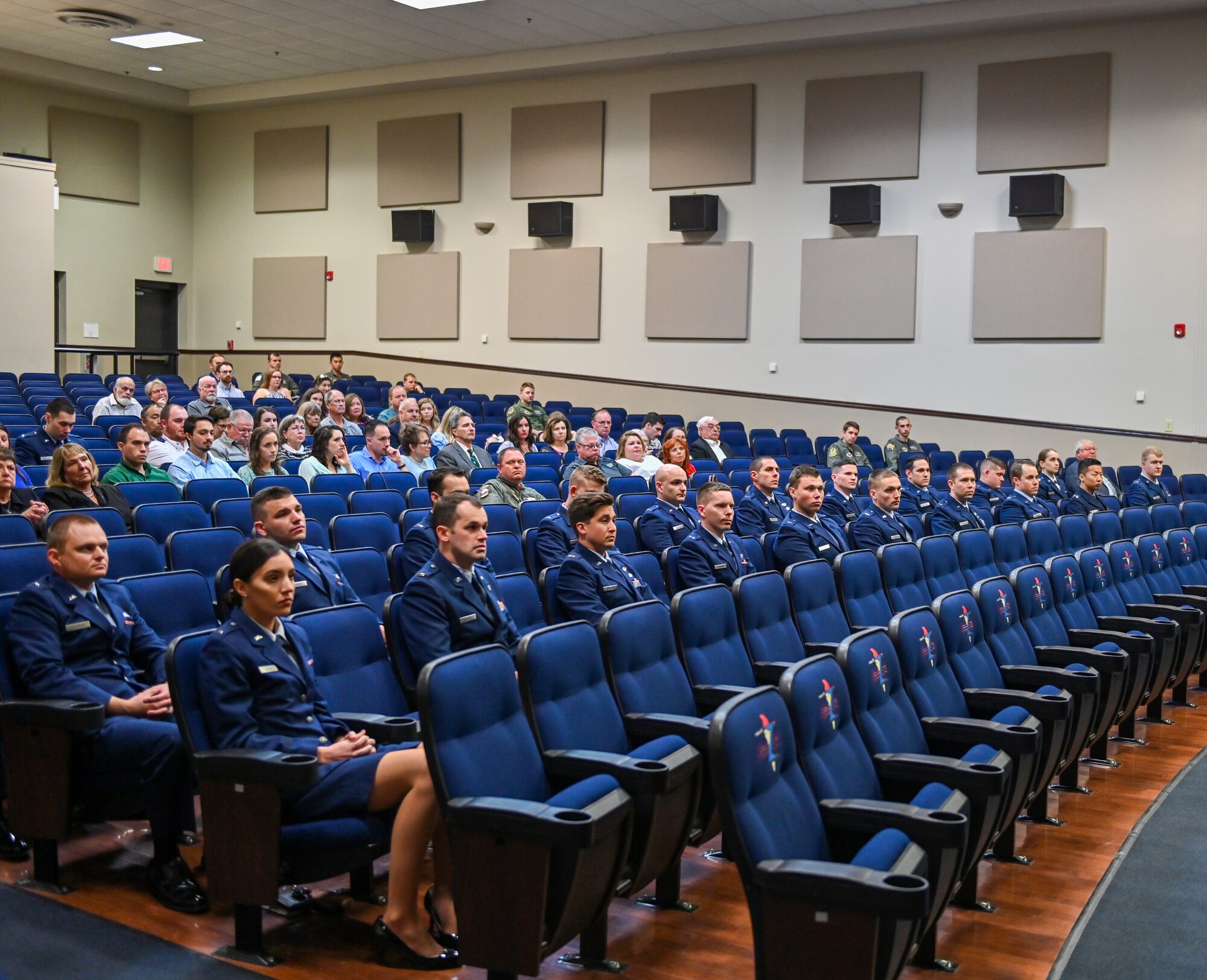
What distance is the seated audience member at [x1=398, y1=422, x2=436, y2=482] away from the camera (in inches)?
262

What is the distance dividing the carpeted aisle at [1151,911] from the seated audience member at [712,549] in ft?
4.95

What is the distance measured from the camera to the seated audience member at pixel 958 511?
20.2ft

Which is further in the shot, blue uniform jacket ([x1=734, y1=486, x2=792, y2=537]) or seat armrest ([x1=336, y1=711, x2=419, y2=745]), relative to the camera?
blue uniform jacket ([x1=734, y1=486, x2=792, y2=537])

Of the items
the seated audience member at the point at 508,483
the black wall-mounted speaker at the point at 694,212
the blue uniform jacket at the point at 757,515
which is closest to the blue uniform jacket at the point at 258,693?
the seated audience member at the point at 508,483

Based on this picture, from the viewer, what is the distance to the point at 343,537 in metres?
4.43

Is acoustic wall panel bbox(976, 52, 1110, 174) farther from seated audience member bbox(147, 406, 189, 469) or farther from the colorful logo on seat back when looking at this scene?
the colorful logo on seat back

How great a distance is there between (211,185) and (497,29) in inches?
202

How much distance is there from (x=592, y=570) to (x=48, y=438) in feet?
12.7

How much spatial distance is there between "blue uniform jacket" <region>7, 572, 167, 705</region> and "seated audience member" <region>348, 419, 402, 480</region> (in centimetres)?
312

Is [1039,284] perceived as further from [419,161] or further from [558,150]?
[419,161]

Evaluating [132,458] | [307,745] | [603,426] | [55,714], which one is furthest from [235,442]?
[307,745]

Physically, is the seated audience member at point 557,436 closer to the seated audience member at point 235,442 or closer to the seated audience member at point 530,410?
the seated audience member at point 235,442

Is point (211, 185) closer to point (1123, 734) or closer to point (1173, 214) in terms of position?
point (1173, 214)

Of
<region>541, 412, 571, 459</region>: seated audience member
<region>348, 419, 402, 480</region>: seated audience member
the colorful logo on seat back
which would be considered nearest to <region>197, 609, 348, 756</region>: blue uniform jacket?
the colorful logo on seat back
